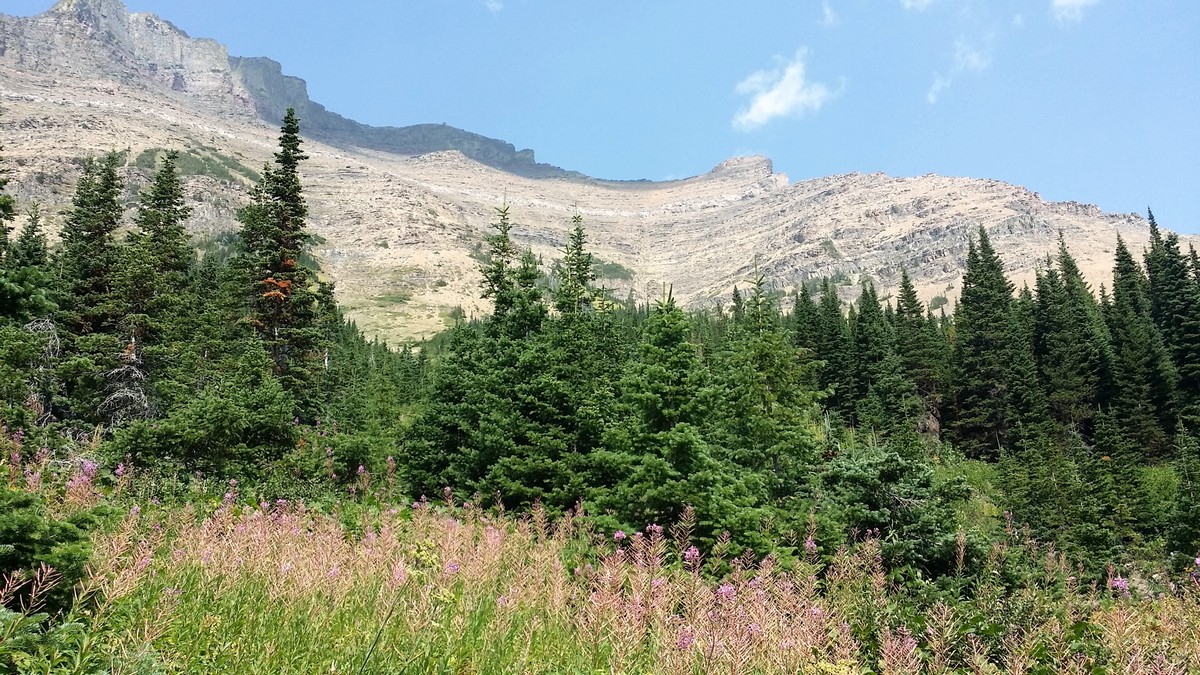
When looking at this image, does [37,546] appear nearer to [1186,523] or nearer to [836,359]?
[1186,523]

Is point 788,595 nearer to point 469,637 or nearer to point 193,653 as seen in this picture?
point 469,637

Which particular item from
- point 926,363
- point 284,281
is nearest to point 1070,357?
point 926,363

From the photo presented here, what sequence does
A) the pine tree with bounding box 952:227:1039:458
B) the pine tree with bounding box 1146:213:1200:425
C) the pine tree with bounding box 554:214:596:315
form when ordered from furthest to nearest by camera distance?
the pine tree with bounding box 952:227:1039:458, the pine tree with bounding box 1146:213:1200:425, the pine tree with bounding box 554:214:596:315

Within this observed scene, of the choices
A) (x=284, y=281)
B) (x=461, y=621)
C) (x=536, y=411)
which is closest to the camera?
(x=461, y=621)

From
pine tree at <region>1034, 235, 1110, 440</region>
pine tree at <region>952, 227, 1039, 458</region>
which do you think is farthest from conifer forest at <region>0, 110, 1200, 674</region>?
pine tree at <region>1034, 235, 1110, 440</region>

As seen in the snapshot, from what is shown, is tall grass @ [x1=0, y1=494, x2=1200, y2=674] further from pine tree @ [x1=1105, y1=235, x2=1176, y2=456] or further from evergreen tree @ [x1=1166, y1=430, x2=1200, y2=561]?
pine tree @ [x1=1105, y1=235, x2=1176, y2=456]

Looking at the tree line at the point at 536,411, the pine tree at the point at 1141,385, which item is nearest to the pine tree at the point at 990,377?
the tree line at the point at 536,411

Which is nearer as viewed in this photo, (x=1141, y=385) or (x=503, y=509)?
(x=503, y=509)

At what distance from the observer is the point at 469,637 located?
3.79 metres

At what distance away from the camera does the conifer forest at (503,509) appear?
3508mm

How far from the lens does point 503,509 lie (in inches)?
472

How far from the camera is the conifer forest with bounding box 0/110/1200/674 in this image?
11.5 ft

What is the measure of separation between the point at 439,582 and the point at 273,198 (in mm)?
22932

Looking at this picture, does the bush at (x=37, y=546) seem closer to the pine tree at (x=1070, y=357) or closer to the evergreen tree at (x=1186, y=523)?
the evergreen tree at (x=1186, y=523)
